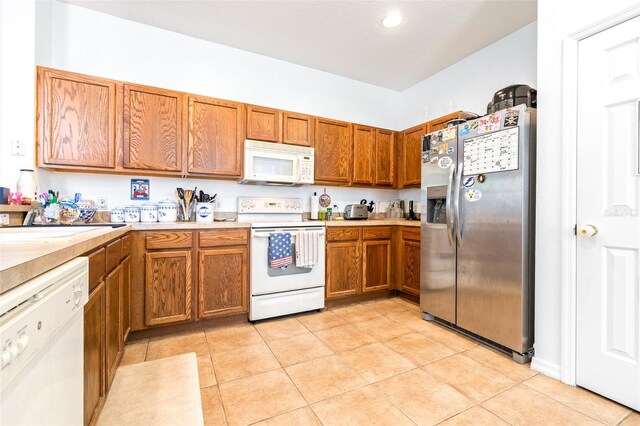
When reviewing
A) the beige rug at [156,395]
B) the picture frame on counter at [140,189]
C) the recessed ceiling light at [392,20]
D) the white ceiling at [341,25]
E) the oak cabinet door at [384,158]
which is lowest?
the beige rug at [156,395]

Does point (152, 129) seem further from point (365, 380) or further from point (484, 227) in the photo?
point (484, 227)

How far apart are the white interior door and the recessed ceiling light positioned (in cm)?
140

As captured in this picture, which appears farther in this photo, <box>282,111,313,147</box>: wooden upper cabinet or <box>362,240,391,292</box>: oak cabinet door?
<box>362,240,391,292</box>: oak cabinet door

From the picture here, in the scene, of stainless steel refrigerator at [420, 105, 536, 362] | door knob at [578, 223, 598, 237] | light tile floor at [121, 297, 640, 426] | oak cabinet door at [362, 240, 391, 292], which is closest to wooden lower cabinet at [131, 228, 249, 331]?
light tile floor at [121, 297, 640, 426]

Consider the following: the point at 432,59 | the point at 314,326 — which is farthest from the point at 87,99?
the point at 432,59

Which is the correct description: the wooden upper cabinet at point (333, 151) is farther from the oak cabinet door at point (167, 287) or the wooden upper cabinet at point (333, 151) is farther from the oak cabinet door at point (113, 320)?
the oak cabinet door at point (113, 320)

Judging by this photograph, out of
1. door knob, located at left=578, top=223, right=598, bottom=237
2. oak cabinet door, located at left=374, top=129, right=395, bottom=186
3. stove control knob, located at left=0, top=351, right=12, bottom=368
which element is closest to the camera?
stove control knob, located at left=0, top=351, right=12, bottom=368

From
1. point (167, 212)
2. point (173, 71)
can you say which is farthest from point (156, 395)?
point (173, 71)

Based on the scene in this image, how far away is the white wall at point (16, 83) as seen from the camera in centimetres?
214

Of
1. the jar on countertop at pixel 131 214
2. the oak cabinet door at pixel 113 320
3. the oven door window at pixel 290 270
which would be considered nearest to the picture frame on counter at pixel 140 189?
the jar on countertop at pixel 131 214

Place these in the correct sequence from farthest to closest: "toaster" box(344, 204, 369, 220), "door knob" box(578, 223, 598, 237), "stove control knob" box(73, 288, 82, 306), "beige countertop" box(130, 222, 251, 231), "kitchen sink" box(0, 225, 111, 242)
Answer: "toaster" box(344, 204, 369, 220) < "beige countertop" box(130, 222, 251, 231) < "door knob" box(578, 223, 598, 237) < "kitchen sink" box(0, 225, 111, 242) < "stove control knob" box(73, 288, 82, 306)

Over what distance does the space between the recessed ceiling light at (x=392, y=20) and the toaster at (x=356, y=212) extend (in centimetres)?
186

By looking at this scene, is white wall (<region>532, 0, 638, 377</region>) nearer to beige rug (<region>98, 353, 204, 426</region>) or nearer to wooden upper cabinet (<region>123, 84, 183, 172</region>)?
beige rug (<region>98, 353, 204, 426</region>)

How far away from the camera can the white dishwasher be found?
0.53 m
